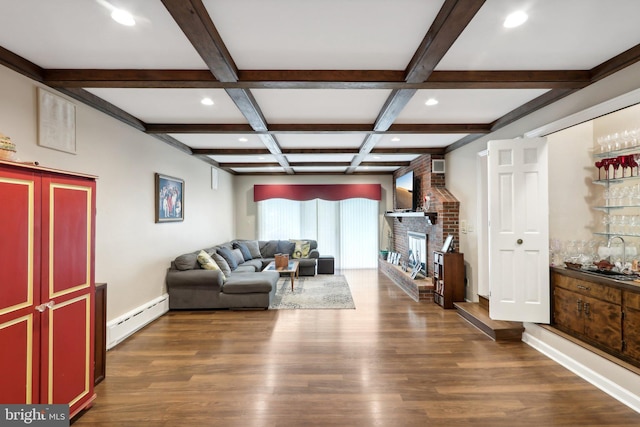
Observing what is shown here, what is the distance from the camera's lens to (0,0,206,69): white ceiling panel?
1.74 m

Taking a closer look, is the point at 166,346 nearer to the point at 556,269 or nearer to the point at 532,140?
the point at 556,269

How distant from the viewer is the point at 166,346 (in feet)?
10.8

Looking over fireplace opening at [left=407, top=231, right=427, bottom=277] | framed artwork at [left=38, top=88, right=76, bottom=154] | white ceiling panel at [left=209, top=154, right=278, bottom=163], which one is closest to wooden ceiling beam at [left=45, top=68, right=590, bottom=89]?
framed artwork at [left=38, top=88, right=76, bottom=154]

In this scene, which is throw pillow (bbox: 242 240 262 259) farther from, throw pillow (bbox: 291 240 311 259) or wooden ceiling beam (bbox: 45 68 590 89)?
wooden ceiling beam (bbox: 45 68 590 89)

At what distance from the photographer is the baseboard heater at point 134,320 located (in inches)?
128

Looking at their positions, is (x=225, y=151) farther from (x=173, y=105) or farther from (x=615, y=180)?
(x=615, y=180)

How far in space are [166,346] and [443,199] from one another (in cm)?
A: 441

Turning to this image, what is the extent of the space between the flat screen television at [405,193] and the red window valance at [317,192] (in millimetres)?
819

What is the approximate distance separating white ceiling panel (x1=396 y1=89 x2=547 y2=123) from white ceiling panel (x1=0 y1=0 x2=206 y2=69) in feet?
7.22

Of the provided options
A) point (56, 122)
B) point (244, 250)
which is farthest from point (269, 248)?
point (56, 122)

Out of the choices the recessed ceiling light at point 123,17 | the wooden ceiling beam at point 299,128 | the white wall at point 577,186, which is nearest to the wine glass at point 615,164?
the white wall at point 577,186

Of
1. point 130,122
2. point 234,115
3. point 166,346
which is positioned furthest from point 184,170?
point 166,346

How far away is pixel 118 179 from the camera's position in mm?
3445

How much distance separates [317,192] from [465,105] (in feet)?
16.0
